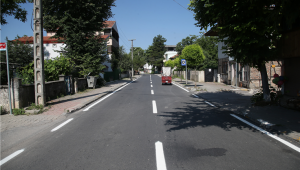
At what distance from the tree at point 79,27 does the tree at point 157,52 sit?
247 feet

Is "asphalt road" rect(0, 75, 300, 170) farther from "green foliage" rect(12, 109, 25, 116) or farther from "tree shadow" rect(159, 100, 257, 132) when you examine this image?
→ "green foliage" rect(12, 109, 25, 116)

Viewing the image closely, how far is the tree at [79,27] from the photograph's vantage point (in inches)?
792

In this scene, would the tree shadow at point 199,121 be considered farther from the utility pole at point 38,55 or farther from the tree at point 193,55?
the tree at point 193,55

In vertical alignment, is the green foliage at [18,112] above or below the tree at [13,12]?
below

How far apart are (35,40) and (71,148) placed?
7.11 m

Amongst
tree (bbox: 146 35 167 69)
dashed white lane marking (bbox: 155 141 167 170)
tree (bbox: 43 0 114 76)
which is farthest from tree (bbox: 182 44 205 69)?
tree (bbox: 146 35 167 69)

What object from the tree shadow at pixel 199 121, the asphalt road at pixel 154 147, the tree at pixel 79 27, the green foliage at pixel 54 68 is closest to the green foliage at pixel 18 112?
the asphalt road at pixel 154 147

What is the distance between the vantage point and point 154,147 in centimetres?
455

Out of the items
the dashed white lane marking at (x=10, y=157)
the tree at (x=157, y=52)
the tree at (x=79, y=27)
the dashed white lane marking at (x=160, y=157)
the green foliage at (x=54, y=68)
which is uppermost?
the tree at (x=157, y=52)

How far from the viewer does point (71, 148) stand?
459cm

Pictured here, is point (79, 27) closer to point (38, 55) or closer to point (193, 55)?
point (38, 55)

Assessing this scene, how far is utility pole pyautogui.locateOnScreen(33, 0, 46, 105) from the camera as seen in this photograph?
9500mm

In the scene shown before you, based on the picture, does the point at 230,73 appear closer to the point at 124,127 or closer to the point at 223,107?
the point at 223,107

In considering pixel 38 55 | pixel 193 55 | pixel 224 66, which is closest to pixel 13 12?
pixel 38 55
